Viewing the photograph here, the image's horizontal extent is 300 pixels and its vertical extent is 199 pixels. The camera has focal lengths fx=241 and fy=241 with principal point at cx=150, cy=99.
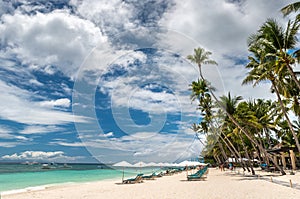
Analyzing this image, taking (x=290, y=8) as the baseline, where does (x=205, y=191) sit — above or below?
below

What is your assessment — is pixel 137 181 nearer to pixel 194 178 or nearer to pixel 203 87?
pixel 194 178

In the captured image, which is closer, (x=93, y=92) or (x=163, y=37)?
(x=93, y=92)

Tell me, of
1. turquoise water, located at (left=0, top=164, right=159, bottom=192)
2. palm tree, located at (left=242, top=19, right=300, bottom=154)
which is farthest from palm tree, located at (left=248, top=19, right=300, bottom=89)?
turquoise water, located at (left=0, top=164, right=159, bottom=192)

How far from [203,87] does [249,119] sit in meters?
6.28

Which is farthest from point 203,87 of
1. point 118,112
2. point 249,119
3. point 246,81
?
point 118,112

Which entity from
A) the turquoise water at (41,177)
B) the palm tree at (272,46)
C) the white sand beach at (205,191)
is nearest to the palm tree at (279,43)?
the palm tree at (272,46)

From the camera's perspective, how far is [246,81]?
15.8 metres

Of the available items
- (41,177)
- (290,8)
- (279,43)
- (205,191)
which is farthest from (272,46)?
(41,177)

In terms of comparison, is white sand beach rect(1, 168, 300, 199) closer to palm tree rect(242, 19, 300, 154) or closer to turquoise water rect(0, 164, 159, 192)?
palm tree rect(242, 19, 300, 154)

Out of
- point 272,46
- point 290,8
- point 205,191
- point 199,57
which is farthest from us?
point 199,57

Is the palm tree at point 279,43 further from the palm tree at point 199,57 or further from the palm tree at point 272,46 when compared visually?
the palm tree at point 199,57

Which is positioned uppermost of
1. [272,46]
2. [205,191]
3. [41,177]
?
[272,46]

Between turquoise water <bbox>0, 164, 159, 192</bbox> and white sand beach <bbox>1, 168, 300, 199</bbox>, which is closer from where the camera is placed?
white sand beach <bbox>1, 168, 300, 199</bbox>

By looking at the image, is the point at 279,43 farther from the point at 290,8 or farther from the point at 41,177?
the point at 41,177
